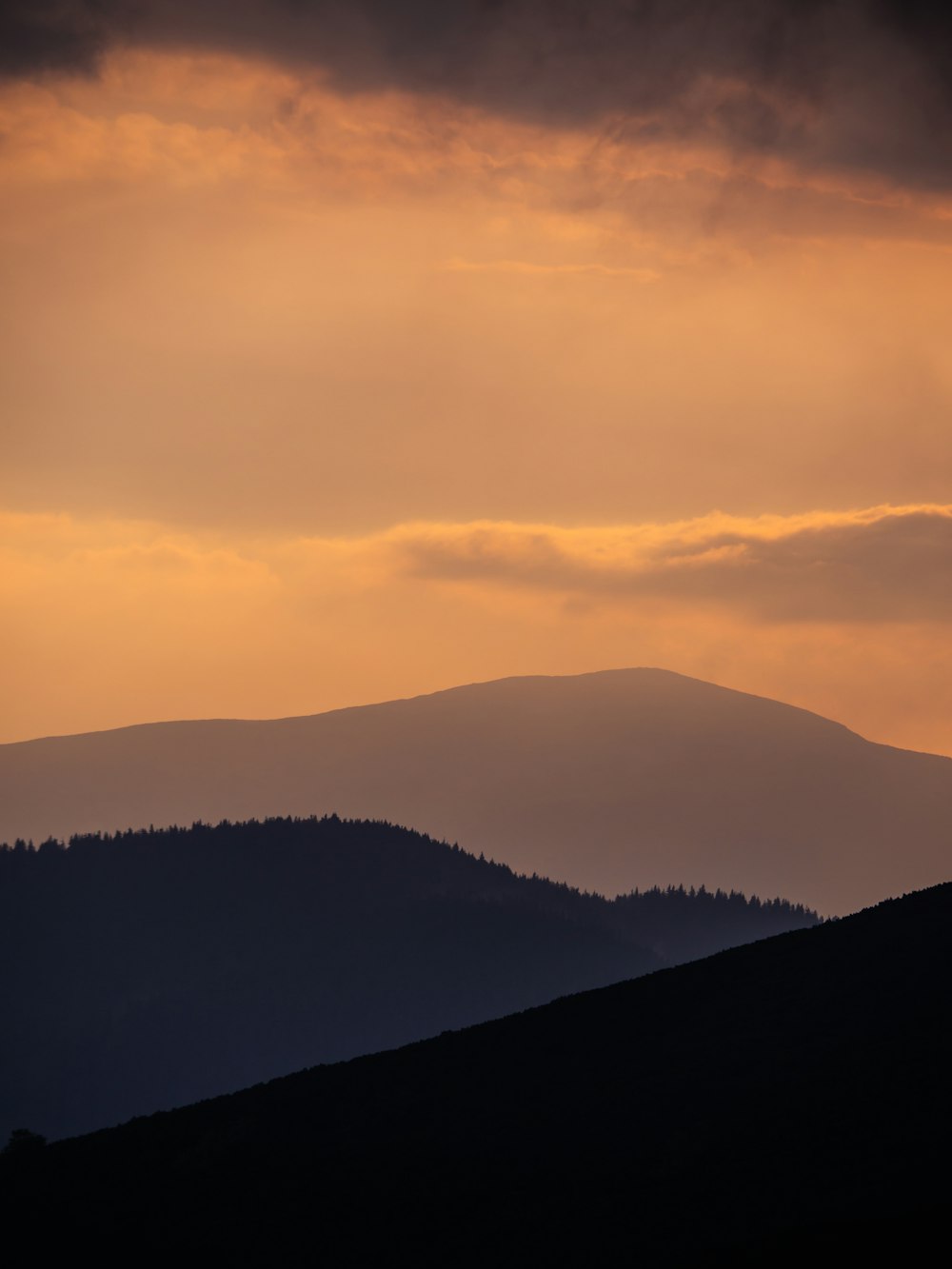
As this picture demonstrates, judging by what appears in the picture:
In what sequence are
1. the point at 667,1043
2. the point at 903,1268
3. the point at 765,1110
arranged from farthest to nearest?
1. the point at 667,1043
2. the point at 765,1110
3. the point at 903,1268

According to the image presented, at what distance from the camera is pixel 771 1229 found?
177 ft

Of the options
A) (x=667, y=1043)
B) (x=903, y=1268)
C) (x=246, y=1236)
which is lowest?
(x=903, y=1268)

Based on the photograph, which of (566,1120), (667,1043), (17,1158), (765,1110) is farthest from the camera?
(17,1158)

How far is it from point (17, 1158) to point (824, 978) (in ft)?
129

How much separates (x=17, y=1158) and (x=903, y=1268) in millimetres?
51102

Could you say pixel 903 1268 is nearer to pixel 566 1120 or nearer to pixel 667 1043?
pixel 566 1120

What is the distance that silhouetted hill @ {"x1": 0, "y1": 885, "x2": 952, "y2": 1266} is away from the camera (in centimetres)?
5675

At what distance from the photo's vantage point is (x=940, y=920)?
7800 centimetres

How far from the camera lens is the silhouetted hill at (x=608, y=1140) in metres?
56.8

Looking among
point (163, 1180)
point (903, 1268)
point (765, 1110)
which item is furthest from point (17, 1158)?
point (903, 1268)

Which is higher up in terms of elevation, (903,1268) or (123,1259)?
(123,1259)

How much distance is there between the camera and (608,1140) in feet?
219

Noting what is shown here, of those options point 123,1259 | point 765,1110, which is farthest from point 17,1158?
point 765,1110

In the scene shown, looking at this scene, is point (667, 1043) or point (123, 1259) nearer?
point (123, 1259)
